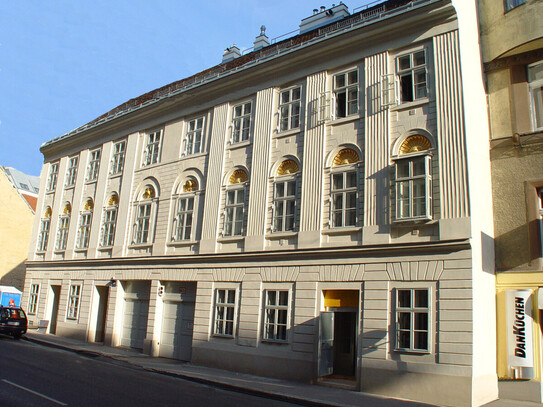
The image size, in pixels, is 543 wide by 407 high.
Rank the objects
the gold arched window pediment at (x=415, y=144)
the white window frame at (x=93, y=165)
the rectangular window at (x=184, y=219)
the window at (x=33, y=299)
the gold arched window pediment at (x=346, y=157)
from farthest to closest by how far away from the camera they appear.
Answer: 1. the window at (x=33, y=299)
2. the white window frame at (x=93, y=165)
3. the rectangular window at (x=184, y=219)
4. the gold arched window pediment at (x=346, y=157)
5. the gold arched window pediment at (x=415, y=144)

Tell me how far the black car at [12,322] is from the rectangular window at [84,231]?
15.7ft

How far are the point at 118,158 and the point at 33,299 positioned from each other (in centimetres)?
1074

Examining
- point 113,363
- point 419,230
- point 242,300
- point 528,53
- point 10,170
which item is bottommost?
point 113,363

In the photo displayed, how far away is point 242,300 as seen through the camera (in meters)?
18.0

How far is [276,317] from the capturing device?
17031 millimetres

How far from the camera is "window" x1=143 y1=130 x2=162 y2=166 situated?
24.4m

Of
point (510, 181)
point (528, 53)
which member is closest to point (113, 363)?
point (510, 181)

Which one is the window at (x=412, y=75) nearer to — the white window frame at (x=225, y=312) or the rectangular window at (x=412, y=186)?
the rectangular window at (x=412, y=186)

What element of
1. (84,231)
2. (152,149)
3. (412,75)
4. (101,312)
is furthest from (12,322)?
(412,75)

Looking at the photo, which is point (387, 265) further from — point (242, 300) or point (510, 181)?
point (242, 300)

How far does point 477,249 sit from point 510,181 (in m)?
2.90

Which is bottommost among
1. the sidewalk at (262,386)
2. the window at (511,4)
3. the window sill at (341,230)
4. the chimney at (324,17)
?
the sidewalk at (262,386)

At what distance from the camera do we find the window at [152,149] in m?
24.4

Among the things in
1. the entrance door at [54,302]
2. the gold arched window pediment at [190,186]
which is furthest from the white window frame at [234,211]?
the entrance door at [54,302]
